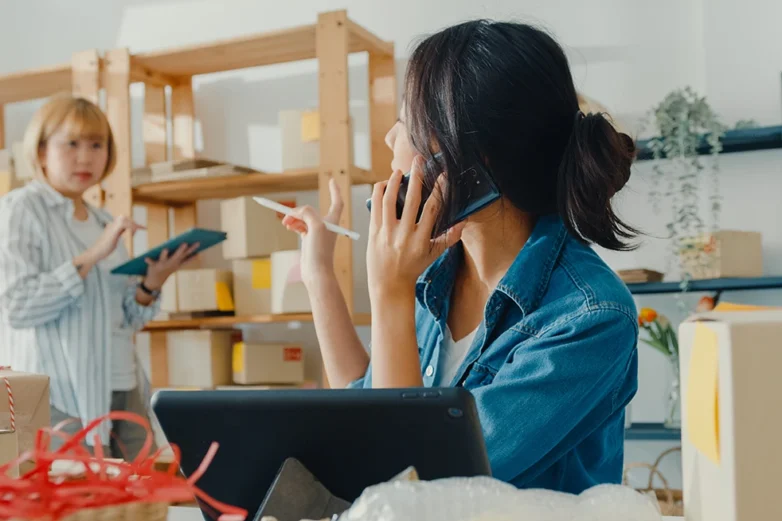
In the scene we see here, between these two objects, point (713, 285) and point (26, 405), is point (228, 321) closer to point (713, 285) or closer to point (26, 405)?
point (713, 285)

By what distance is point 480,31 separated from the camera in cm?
→ 117

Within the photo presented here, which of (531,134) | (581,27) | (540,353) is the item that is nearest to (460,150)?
(531,134)

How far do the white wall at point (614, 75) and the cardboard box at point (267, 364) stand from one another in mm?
177

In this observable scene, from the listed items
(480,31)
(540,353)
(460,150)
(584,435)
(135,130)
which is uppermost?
(135,130)

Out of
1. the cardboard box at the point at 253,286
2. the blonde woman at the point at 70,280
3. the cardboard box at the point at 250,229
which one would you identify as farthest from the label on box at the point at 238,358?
the blonde woman at the point at 70,280

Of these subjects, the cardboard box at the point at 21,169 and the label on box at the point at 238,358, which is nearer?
the label on box at the point at 238,358

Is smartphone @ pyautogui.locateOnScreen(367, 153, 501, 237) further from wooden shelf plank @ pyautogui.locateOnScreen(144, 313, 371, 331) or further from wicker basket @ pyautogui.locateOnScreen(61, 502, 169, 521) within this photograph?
wooden shelf plank @ pyautogui.locateOnScreen(144, 313, 371, 331)

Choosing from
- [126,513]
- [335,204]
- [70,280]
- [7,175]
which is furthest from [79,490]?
[7,175]

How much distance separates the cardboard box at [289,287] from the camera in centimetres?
297

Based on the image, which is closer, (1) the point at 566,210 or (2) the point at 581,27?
(1) the point at 566,210

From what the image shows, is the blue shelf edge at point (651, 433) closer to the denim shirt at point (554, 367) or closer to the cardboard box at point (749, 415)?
the denim shirt at point (554, 367)

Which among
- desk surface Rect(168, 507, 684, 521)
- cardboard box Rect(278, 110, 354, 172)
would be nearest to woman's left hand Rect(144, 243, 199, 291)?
cardboard box Rect(278, 110, 354, 172)

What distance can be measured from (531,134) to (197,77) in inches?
108

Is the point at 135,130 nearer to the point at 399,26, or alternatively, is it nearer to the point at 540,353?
the point at 399,26
